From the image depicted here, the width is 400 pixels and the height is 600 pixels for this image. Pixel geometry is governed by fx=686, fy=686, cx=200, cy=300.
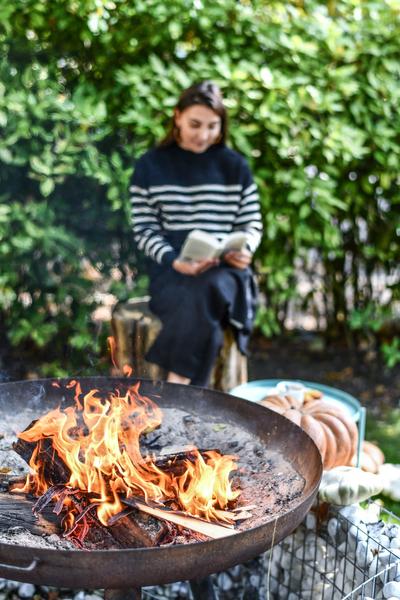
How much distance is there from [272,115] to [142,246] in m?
1.21

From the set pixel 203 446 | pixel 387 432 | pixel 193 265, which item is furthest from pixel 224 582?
pixel 387 432

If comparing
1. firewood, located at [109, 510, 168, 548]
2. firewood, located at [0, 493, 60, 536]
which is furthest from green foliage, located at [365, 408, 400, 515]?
firewood, located at [0, 493, 60, 536]

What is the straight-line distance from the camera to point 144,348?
369 centimetres

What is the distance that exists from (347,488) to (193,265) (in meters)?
1.41

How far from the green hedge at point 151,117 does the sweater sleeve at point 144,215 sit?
44 centimetres

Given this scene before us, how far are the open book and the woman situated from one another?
0.06 metres

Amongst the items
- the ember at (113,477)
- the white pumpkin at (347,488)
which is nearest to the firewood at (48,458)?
the ember at (113,477)

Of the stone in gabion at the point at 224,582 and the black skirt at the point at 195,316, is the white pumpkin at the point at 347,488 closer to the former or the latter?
the stone in gabion at the point at 224,582

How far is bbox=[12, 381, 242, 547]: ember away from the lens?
197 centimetres

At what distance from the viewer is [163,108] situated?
13.7 feet

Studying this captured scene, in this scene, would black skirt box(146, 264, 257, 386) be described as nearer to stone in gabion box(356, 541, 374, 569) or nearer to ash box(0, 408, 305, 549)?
ash box(0, 408, 305, 549)

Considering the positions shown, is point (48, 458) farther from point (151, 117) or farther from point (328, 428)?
point (151, 117)

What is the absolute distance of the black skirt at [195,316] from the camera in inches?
136

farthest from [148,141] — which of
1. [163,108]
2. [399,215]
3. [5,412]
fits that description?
[5,412]
